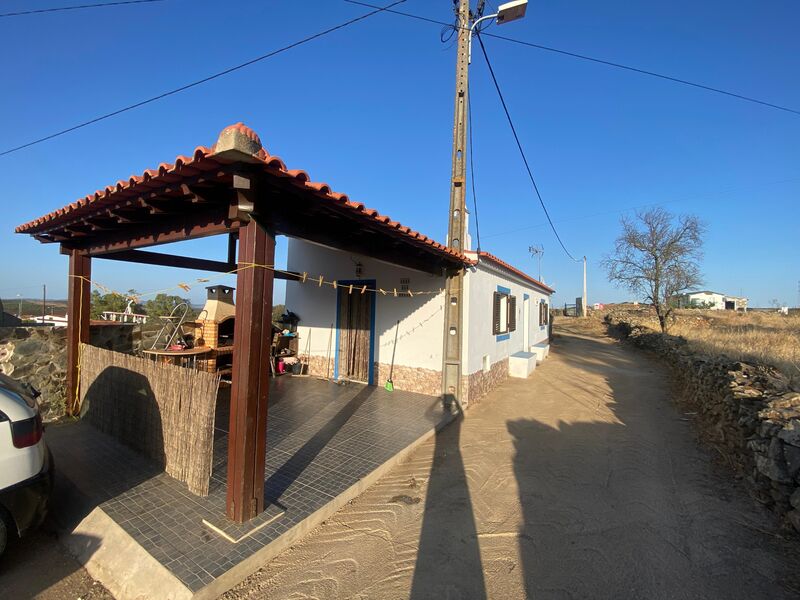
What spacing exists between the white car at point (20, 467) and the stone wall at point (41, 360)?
11.4 ft

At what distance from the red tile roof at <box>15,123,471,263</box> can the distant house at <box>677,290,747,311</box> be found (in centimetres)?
4647

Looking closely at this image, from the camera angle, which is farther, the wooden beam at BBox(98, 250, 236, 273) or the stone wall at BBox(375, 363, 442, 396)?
the stone wall at BBox(375, 363, 442, 396)

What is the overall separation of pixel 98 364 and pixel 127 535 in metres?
3.07

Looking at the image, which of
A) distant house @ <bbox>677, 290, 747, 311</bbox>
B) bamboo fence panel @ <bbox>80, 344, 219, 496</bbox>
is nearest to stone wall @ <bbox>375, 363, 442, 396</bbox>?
bamboo fence panel @ <bbox>80, 344, 219, 496</bbox>

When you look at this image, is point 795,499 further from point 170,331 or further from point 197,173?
point 170,331

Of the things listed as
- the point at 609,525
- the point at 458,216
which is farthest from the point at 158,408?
the point at 458,216

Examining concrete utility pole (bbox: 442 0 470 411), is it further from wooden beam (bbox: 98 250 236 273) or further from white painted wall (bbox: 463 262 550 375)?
wooden beam (bbox: 98 250 236 273)

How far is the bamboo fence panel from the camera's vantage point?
10.8 feet

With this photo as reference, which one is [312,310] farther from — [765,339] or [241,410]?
[765,339]

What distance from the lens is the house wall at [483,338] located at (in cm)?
685

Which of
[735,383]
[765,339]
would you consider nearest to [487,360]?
[735,383]

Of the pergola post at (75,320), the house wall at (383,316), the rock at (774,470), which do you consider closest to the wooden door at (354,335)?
the house wall at (383,316)

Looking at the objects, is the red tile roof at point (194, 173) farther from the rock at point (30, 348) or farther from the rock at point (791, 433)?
the rock at point (791, 433)

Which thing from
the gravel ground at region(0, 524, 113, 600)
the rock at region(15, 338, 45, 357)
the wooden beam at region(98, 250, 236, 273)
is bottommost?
the gravel ground at region(0, 524, 113, 600)
